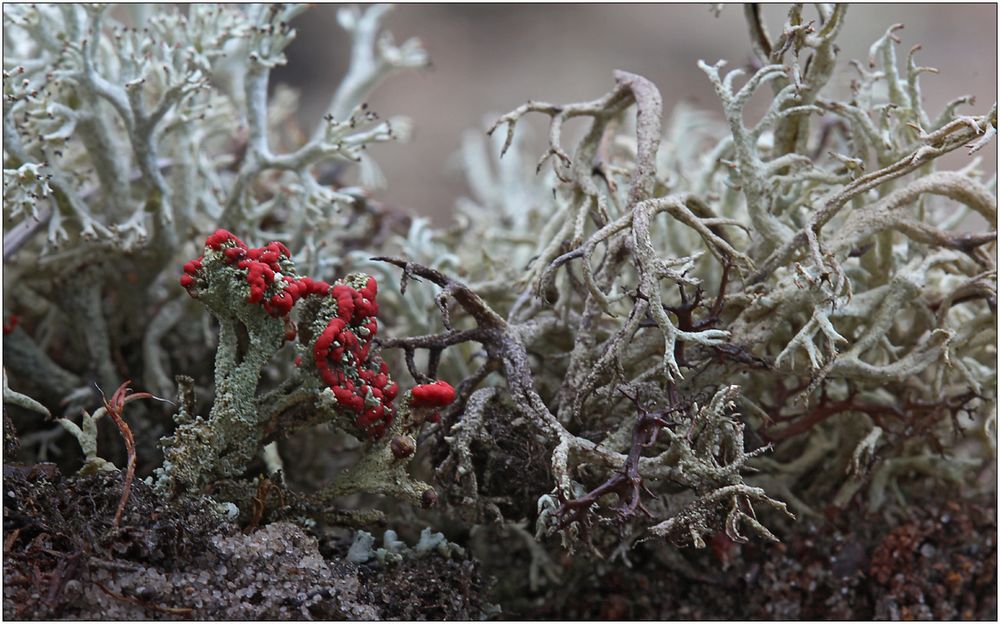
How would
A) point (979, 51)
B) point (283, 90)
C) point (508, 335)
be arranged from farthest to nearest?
point (979, 51) < point (283, 90) < point (508, 335)

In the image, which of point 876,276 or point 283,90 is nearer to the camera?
point 876,276

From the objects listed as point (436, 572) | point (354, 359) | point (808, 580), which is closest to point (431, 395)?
point (354, 359)

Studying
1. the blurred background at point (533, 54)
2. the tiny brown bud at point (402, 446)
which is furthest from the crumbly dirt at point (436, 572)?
the blurred background at point (533, 54)

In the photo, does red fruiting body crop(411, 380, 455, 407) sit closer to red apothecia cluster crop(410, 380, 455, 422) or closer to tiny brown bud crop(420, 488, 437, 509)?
red apothecia cluster crop(410, 380, 455, 422)

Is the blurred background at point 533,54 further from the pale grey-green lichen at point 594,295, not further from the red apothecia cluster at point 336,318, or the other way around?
the red apothecia cluster at point 336,318

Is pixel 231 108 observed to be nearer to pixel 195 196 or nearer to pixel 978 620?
pixel 195 196

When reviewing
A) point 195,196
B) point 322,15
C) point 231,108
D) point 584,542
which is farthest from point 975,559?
point 322,15
